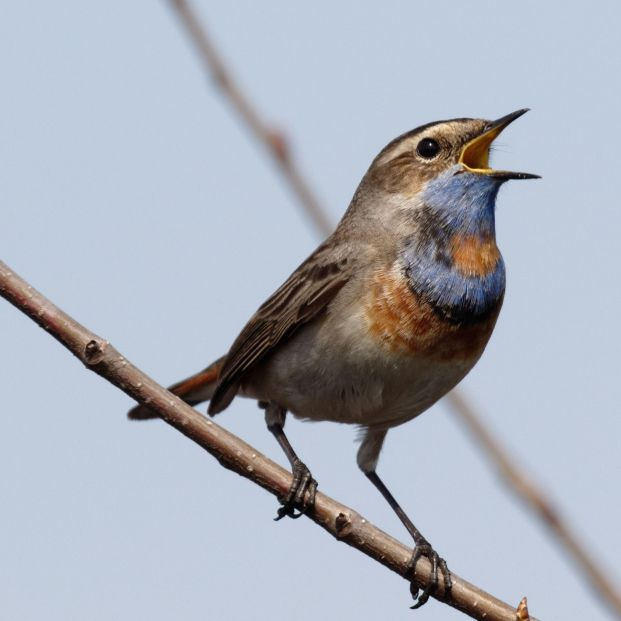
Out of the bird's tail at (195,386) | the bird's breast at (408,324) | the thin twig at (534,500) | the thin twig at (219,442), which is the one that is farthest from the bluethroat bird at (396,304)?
the thin twig at (534,500)

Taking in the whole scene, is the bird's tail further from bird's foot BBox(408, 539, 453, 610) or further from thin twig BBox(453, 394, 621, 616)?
thin twig BBox(453, 394, 621, 616)

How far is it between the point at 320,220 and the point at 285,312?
4.06 metres


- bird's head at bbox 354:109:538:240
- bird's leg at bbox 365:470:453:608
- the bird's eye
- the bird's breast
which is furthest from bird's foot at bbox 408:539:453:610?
the bird's eye

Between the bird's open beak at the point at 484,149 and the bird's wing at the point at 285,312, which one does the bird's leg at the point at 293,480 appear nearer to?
the bird's wing at the point at 285,312

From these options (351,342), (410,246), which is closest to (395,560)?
(351,342)

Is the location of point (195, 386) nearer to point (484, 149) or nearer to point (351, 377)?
point (351, 377)

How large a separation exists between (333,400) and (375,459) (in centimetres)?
135

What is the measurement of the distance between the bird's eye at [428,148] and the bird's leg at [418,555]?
100 inches

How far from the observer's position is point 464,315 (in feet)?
23.2

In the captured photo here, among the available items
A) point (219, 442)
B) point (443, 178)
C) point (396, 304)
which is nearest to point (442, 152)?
point (443, 178)

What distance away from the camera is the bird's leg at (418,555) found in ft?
20.9

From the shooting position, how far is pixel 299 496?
6.03m

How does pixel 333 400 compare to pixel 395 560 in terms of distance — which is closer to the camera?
pixel 395 560

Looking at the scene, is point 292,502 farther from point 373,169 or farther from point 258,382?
point 373,169
